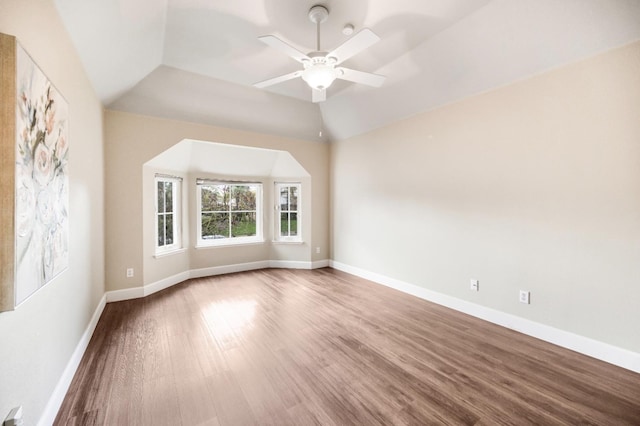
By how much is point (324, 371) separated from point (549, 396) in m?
1.50

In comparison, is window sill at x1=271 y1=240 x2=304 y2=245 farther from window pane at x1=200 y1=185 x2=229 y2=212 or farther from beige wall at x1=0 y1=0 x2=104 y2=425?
beige wall at x1=0 y1=0 x2=104 y2=425

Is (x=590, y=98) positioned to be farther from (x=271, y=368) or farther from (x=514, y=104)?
(x=271, y=368)

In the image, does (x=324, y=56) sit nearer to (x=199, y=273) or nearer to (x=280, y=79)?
(x=280, y=79)

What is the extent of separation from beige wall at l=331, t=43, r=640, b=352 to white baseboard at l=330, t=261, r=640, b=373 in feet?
0.20

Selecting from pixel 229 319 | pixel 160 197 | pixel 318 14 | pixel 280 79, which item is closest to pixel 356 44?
pixel 318 14

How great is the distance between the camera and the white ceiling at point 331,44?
6.62 feet

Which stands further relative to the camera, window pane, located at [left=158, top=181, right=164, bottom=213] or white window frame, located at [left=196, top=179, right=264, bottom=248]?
white window frame, located at [left=196, top=179, right=264, bottom=248]

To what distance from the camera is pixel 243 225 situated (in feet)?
16.5

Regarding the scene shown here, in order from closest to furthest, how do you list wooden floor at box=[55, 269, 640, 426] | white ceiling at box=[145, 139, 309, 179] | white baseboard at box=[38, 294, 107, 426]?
white baseboard at box=[38, 294, 107, 426] < wooden floor at box=[55, 269, 640, 426] < white ceiling at box=[145, 139, 309, 179]

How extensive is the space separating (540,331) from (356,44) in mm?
2986

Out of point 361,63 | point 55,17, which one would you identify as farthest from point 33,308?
point 361,63

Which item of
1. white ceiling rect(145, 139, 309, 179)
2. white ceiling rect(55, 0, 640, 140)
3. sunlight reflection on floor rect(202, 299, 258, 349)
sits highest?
white ceiling rect(55, 0, 640, 140)

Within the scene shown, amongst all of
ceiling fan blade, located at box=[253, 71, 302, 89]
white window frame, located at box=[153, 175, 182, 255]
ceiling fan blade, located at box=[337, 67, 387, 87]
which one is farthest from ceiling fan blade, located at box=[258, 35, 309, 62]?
white window frame, located at box=[153, 175, 182, 255]

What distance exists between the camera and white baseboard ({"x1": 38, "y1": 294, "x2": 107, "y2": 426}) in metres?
1.47
